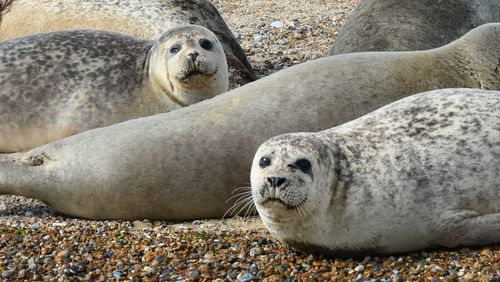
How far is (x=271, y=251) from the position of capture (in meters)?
4.48

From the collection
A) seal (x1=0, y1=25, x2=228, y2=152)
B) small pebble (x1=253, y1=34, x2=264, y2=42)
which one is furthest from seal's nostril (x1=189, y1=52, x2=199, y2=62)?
small pebble (x1=253, y1=34, x2=264, y2=42)

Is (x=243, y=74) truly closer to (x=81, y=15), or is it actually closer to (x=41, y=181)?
(x=81, y=15)

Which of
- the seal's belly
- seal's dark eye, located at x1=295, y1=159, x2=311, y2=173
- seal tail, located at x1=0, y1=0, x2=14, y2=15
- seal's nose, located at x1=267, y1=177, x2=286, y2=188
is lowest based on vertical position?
the seal's belly

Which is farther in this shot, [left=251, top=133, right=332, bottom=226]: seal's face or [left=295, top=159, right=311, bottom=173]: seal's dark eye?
[left=295, top=159, right=311, bottom=173]: seal's dark eye

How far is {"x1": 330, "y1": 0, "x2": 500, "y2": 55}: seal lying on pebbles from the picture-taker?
6.95 meters

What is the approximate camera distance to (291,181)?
13.8 ft

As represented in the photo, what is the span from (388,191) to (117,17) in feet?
13.5

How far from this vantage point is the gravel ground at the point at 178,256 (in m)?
4.16

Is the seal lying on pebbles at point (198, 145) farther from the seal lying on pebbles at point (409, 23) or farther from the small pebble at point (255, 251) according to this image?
the seal lying on pebbles at point (409, 23)

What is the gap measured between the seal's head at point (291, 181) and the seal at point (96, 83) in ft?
5.78

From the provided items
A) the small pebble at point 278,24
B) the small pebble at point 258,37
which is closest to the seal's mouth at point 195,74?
the small pebble at point 258,37

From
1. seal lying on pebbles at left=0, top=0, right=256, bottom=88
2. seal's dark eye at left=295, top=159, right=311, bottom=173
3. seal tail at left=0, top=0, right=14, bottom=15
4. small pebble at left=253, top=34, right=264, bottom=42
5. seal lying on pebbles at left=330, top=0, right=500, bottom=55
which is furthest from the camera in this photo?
small pebble at left=253, top=34, right=264, bottom=42

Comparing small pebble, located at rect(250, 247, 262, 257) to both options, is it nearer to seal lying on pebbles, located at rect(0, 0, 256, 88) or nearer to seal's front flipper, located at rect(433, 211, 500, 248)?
seal's front flipper, located at rect(433, 211, 500, 248)

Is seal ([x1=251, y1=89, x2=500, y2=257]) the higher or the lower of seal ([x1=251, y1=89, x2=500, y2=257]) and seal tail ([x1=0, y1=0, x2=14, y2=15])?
the higher
